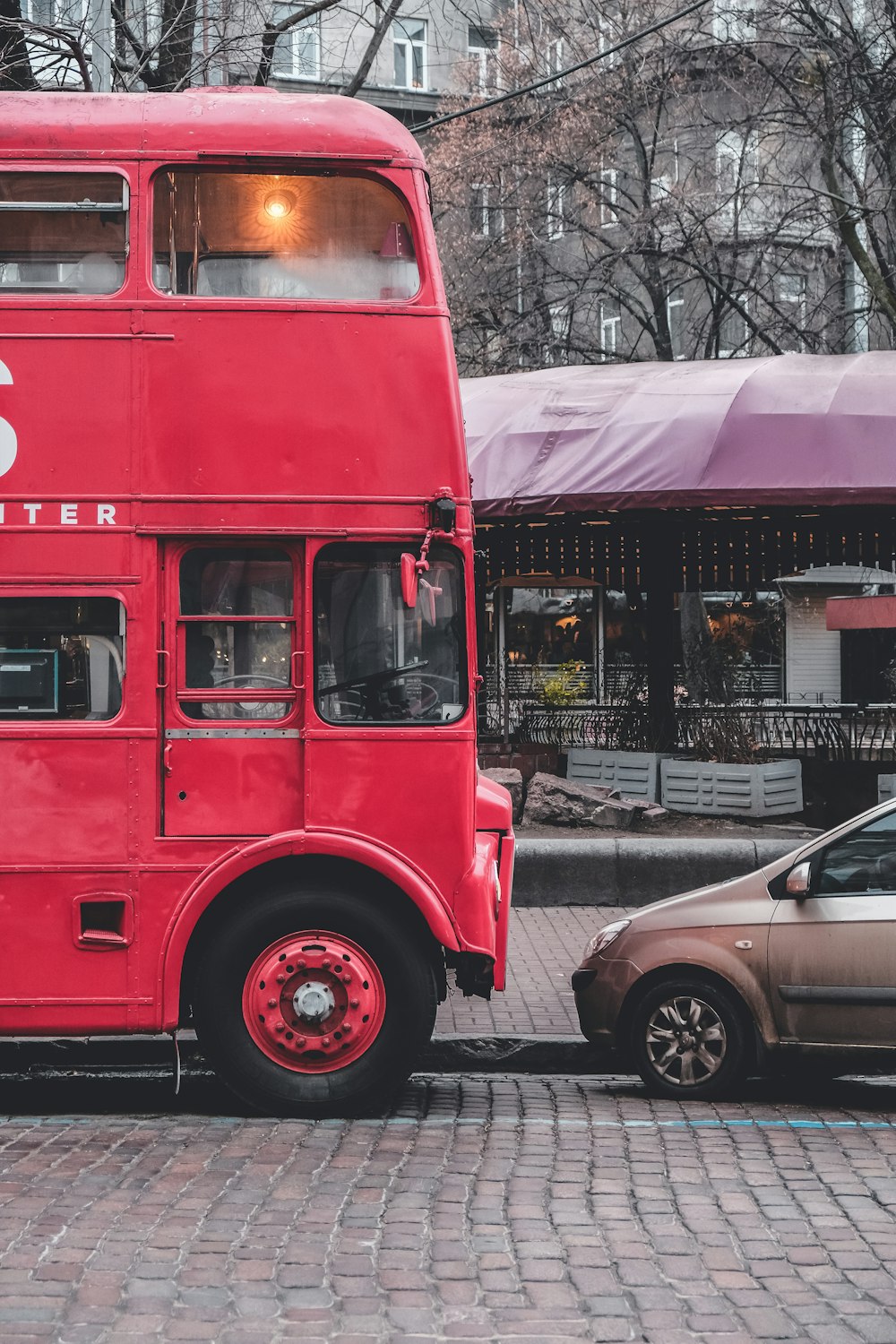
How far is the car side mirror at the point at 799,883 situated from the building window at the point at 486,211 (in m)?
19.5

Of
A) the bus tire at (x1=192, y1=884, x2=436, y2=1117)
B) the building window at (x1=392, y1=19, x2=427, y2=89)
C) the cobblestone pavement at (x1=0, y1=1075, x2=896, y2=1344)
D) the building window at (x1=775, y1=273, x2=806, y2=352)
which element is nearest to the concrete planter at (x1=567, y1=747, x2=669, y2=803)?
the cobblestone pavement at (x1=0, y1=1075, x2=896, y2=1344)

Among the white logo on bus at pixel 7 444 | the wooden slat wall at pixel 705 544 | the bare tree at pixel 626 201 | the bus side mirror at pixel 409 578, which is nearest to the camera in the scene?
the bus side mirror at pixel 409 578

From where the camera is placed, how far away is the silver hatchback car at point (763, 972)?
7.18 m

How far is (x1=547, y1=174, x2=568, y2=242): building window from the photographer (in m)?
24.4

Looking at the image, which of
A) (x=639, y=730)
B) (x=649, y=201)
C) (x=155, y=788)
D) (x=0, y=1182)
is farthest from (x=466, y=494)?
(x=649, y=201)

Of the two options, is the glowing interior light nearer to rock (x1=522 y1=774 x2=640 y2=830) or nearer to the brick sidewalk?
the brick sidewalk

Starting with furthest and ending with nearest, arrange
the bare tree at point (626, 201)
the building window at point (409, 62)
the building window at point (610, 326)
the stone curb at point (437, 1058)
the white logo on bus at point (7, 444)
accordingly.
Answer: the building window at point (409, 62)
the building window at point (610, 326)
the bare tree at point (626, 201)
the stone curb at point (437, 1058)
the white logo on bus at point (7, 444)

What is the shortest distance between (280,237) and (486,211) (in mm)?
20286

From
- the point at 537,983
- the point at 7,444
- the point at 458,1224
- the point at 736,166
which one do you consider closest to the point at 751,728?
the point at 537,983

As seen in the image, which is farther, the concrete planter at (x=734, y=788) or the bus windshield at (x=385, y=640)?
the concrete planter at (x=734, y=788)

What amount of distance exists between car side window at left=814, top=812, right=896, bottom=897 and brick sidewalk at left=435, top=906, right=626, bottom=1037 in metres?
1.97

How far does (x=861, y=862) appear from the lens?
7344mm

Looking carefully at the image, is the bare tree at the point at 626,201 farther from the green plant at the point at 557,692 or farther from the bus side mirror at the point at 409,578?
the bus side mirror at the point at 409,578

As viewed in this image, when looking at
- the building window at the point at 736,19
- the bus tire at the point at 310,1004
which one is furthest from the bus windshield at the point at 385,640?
the building window at the point at 736,19
